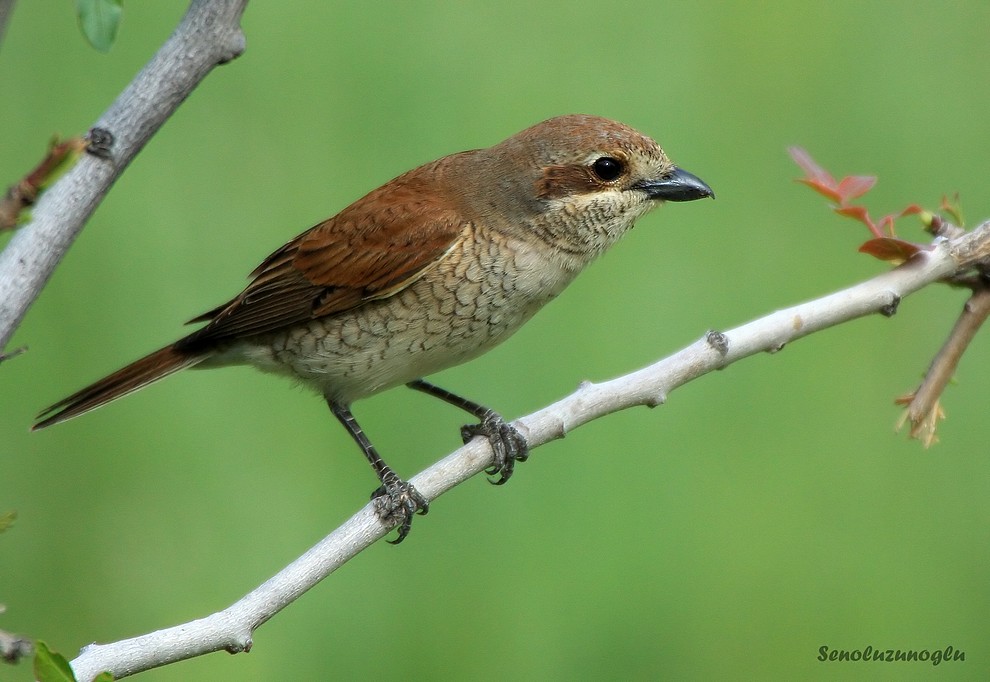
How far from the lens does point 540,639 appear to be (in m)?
4.31

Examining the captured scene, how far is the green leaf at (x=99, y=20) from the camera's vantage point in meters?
1.78

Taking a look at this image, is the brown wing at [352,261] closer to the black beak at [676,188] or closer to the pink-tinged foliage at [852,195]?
the black beak at [676,188]

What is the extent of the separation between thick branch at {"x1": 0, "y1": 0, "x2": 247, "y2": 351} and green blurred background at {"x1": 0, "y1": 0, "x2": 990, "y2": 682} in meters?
2.60

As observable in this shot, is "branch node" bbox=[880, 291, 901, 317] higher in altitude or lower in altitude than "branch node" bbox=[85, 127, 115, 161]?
lower

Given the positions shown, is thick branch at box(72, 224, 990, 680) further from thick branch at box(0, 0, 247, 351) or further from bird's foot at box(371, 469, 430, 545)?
thick branch at box(0, 0, 247, 351)

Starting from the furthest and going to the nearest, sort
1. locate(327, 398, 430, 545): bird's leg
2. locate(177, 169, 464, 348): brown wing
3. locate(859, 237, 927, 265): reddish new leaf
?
locate(177, 169, 464, 348): brown wing, locate(327, 398, 430, 545): bird's leg, locate(859, 237, 927, 265): reddish new leaf

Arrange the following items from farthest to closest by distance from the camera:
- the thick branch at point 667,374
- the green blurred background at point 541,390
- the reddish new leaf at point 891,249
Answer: the green blurred background at point 541,390
the reddish new leaf at point 891,249
the thick branch at point 667,374

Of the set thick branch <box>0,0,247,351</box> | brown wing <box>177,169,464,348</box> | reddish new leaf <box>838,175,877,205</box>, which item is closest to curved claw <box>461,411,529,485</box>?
brown wing <box>177,169,464,348</box>

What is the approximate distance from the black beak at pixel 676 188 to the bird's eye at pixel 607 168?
0.07m

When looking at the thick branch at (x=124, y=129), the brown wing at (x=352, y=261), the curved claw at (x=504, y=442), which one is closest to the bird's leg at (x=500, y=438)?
the curved claw at (x=504, y=442)

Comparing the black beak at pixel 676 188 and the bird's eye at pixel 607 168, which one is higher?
the bird's eye at pixel 607 168

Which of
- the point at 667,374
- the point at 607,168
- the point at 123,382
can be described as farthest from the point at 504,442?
the point at 123,382

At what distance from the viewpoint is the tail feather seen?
3.20 metres

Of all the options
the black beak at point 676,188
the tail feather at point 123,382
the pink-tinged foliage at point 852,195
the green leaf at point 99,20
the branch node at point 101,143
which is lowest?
the pink-tinged foliage at point 852,195
